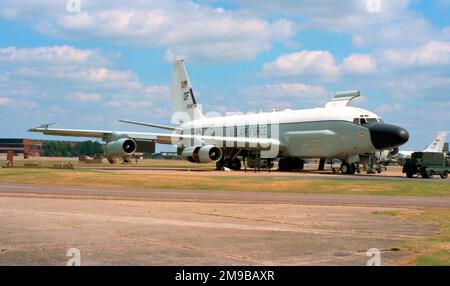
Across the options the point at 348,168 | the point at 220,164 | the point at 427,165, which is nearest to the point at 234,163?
the point at 220,164

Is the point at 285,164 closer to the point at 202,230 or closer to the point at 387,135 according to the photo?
the point at 387,135

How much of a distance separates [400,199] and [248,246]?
49.1 feet

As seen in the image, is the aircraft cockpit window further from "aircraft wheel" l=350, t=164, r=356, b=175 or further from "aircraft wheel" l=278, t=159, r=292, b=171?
"aircraft wheel" l=278, t=159, r=292, b=171

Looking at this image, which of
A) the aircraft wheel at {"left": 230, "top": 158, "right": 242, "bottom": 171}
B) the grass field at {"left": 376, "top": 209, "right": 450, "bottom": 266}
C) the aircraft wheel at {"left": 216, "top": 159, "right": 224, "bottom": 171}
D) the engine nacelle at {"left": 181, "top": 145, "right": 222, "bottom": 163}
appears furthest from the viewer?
the aircraft wheel at {"left": 230, "top": 158, "right": 242, "bottom": 171}

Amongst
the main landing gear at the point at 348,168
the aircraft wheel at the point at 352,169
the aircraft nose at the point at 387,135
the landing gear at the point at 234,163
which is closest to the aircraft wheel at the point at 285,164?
the landing gear at the point at 234,163

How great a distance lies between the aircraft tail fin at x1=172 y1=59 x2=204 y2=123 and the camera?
6962cm

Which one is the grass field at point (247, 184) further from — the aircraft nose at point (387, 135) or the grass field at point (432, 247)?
the aircraft nose at point (387, 135)

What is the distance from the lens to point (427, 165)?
143 ft

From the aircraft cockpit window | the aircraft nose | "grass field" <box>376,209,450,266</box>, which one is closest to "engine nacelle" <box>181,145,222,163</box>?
the aircraft cockpit window

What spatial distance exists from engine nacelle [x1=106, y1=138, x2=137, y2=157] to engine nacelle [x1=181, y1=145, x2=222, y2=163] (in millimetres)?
4739

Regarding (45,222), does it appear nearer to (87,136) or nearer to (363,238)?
(363,238)
